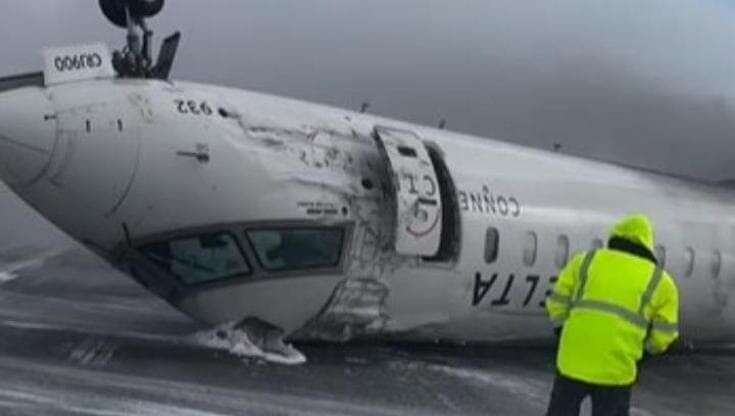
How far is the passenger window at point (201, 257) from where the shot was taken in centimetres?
1358

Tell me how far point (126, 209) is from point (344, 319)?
3.10m

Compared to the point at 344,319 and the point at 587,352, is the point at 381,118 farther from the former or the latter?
the point at 587,352

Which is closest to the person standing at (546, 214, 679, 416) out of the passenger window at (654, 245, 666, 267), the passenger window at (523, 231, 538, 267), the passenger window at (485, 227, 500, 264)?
the passenger window at (485, 227, 500, 264)

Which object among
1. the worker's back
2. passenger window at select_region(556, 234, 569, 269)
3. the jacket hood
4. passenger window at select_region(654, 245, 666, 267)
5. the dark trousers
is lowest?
passenger window at select_region(654, 245, 666, 267)

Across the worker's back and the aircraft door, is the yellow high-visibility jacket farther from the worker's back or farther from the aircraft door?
the aircraft door

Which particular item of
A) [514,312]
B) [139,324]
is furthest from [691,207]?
[139,324]

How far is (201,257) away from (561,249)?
544 cm

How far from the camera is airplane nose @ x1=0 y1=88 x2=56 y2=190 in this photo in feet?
41.1

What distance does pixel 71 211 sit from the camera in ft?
43.2

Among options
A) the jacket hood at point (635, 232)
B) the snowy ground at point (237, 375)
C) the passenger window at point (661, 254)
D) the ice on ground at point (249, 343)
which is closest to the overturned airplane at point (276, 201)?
the ice on ground at point (249, 343)

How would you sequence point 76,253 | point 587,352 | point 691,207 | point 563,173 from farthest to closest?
point 76,253, point 691,207, point 563,173, point 587,352

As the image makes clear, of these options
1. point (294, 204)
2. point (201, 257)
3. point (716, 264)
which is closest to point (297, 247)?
point (294, 204)

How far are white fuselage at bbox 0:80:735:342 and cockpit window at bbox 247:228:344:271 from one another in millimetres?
27

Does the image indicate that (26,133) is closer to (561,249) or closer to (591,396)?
(591,396)
